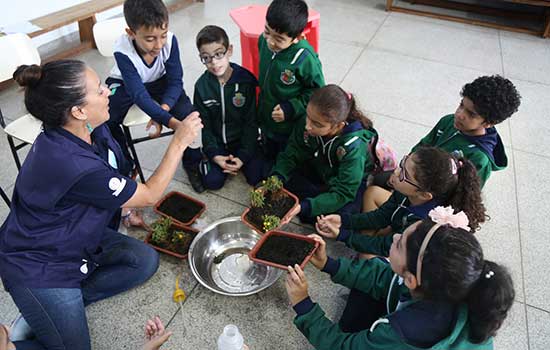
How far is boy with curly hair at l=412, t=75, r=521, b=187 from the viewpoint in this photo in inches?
67.0

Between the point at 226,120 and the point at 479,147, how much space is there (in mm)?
1362

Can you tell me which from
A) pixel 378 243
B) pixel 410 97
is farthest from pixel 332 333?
pixel 410 97

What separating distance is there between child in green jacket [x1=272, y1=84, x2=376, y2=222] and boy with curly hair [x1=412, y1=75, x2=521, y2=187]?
0.30 meters

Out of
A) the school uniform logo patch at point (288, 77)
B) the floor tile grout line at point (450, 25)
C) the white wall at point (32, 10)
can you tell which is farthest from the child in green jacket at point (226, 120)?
the floor tile grout line at point (450, 25)

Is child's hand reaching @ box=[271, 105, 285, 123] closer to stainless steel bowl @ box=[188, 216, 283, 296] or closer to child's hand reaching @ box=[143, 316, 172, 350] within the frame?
stainless steel bowl @ box=[188, 216, 283, 296]

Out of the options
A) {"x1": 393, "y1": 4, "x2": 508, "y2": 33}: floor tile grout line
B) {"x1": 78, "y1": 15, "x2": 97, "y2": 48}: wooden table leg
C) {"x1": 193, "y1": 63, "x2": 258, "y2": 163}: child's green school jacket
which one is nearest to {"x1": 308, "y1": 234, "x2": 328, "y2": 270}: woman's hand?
{"x1": 193, "y1": 63, "x2": 258, "y2": 163}: child's green school jacket

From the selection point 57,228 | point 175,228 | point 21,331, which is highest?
point 57,228

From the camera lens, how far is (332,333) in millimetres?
1312

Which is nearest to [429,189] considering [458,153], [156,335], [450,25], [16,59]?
[458,153]

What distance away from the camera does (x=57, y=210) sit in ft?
4.48

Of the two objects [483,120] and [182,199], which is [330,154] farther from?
[182,199]

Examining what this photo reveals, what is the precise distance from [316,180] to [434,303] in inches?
48.6

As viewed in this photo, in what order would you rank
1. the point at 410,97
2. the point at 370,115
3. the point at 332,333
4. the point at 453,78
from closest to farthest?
the point at 332,333, the point at 370,115, the point at 410,97, the point at 453,78

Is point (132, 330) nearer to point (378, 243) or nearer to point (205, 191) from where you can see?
point (205, 191)
